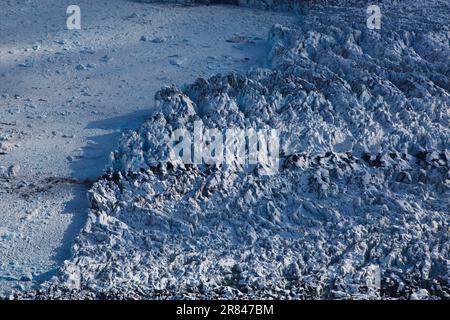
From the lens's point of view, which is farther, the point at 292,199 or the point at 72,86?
the point at 72,86

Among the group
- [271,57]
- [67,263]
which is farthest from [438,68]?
[67,263]

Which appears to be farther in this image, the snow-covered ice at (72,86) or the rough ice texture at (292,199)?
Result: the snow-covered ice at (72,86)

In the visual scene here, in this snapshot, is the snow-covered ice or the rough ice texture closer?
the rough ice texture

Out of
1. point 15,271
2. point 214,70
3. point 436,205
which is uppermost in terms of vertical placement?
point 214,70

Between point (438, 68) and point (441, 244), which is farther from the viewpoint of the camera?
point (438, 68)

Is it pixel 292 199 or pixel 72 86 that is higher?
pixel 72 86

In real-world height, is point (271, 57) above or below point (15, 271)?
above

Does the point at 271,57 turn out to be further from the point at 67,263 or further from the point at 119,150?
the point at 67,263
